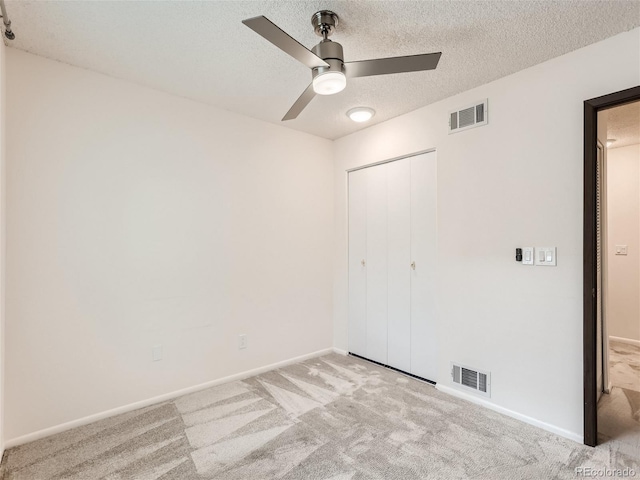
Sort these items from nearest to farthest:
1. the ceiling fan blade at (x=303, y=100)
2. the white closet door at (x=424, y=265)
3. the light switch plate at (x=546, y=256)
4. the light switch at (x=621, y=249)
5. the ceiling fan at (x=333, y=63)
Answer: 1. the ceiling fan at (x=333, y=63)
2. the ceiling fan blade at (x=303, y=100)
3. the light switch plate at (x=546, y=256)
4. the white closet door at (x=424, y=265)
5. the light switch at (x=621, y=249)

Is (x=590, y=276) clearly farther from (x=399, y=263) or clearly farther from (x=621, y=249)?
(x=621, y=249)

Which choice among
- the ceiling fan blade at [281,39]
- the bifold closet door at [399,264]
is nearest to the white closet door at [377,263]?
the bifold closet door at [399,264]

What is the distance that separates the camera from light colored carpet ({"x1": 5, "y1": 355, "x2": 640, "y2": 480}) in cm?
189

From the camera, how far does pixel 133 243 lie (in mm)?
2602

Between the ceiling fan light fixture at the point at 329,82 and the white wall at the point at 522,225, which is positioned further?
the white wall at the point at 522,225

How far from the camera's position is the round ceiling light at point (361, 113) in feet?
10.1

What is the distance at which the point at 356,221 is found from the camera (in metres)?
3.80

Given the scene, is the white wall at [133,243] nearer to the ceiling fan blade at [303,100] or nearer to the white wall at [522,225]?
the ceiling fan blade at [303,100]

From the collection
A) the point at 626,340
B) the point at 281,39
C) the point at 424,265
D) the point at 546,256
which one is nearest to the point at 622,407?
the point at 546,256

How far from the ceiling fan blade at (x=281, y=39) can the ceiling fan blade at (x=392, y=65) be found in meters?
0.18

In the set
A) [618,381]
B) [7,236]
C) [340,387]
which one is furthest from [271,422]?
[618,381]

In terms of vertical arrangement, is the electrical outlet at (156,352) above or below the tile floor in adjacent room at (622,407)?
above

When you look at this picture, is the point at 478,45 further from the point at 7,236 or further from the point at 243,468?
the point at 7,236

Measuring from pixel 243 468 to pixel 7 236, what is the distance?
2.03m
